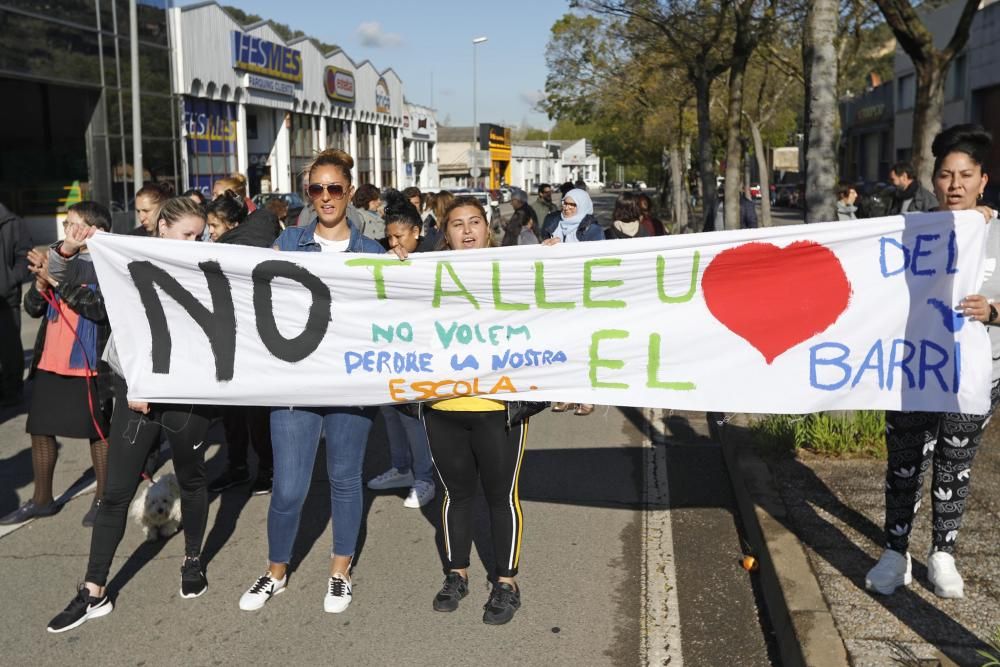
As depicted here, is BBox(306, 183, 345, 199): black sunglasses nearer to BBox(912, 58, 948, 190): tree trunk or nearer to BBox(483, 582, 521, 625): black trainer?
BBox(483, 582, 521, 625): black trainer

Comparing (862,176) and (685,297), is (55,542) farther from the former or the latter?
(862,176)

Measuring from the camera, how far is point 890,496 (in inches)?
189

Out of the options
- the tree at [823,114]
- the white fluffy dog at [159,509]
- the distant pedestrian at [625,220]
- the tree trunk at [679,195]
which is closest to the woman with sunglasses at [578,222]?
the distant pedestrian at [625,220]

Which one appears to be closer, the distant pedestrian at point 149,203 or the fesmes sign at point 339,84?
the distant pedestrian at point 149,203

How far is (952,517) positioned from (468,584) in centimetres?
225

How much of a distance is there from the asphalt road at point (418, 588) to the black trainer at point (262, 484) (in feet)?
0.49

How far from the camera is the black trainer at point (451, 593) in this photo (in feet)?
16.3

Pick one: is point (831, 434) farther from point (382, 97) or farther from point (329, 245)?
point (382, 97)

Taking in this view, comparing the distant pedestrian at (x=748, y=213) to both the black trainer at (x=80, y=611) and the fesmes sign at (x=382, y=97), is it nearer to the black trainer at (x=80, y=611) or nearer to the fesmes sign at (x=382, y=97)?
the black trainer at (x=80, y=611)

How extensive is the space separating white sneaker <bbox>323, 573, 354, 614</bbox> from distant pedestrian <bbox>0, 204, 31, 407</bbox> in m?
5.68

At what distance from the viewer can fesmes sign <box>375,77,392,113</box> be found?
5859 cm

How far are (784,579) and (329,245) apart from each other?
261cm

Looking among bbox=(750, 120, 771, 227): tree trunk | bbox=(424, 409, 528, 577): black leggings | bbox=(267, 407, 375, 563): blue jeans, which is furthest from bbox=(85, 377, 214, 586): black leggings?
bbox=(750, 120, 771, 227): tree trunk

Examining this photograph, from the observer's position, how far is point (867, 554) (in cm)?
520
